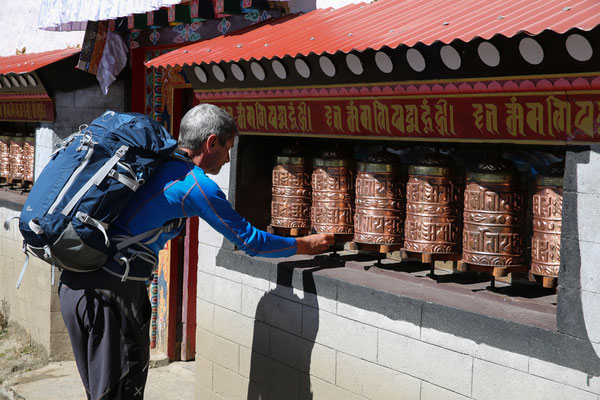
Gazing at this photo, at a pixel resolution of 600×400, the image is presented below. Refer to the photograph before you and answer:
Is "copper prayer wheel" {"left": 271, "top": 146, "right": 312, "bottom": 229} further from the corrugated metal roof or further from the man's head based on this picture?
the man's head

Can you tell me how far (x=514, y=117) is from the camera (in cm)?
319

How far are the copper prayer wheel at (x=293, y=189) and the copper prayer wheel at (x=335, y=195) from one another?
9.0 inches

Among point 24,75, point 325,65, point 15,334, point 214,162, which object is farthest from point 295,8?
point 15,334

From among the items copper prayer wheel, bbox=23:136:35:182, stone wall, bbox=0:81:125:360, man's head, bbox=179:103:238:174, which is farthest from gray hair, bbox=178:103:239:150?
copper prayer wheel, bbox=23:136:35:182

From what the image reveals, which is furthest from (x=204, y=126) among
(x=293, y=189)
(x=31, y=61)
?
(x=31, y=61)

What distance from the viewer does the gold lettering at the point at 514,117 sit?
10.4 feet

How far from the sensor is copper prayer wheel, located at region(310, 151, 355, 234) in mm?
4477

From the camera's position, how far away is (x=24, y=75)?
730 cm

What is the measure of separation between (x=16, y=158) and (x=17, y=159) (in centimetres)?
3

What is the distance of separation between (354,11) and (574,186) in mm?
1886

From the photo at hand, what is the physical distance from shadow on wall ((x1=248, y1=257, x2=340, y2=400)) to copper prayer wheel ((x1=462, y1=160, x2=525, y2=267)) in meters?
1.09

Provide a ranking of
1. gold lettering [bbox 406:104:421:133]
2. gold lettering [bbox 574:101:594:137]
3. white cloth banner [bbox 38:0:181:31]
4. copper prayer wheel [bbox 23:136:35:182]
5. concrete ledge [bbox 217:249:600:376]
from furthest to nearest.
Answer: copper prayer wheel [bbox 23:136:35:182]
white cloth banner [bbox 38:0:181:31]
gold lettering [bbox 406:104:421:133]
concrete ledge [bbox 217:249:600:376]
gold lettering [bbox 574:101:594:137]

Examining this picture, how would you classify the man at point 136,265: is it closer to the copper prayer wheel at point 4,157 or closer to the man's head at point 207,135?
the man's head at point 207,135

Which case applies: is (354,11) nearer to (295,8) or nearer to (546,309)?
(295,8)
